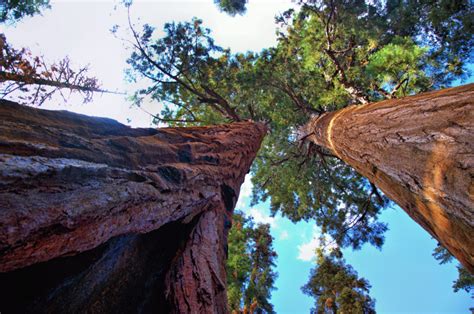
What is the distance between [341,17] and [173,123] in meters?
6.21

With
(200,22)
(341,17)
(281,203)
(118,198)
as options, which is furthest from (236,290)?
(341,17)

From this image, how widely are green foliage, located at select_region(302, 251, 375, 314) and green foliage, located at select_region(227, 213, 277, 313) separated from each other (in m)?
1.54

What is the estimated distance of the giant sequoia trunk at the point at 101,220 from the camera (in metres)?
1.03

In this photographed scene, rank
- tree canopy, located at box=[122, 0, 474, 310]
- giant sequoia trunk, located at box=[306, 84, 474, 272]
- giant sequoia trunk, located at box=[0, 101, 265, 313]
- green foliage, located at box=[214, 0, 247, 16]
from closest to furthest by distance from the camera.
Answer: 1. giant sequoia trunk, located at box=[0, 101, 265, 313]
2. giant sequoia trunk, located at box=[306, 84, 474, 272]
3. tree canopy, located at box=[122, 0, 474, 310]
4. green foliage, located at box=[214, 0, 247, 16]

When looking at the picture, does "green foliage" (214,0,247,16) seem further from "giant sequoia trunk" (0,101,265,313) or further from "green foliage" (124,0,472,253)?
"giant sequoia trunk" (0,101,265,313)

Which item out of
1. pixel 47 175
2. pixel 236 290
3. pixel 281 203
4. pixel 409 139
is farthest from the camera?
pixel 281 203

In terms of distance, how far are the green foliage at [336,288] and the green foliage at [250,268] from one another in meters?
1.54

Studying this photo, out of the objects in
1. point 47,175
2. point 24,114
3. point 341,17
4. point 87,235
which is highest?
point 341,17

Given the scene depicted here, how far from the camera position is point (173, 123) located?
9273 mm

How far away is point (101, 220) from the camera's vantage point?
1269mm

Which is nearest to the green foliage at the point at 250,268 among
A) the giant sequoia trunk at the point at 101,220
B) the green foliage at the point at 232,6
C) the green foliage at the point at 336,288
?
the green foliage at the point at 336,288

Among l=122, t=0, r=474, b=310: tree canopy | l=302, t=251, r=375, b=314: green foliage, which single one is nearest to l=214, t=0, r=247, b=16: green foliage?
l=122, t=0, r=474, b=310: tree canopy

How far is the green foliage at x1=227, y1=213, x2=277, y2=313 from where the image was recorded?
7.28m

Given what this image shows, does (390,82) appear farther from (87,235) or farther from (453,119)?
(87,235)
